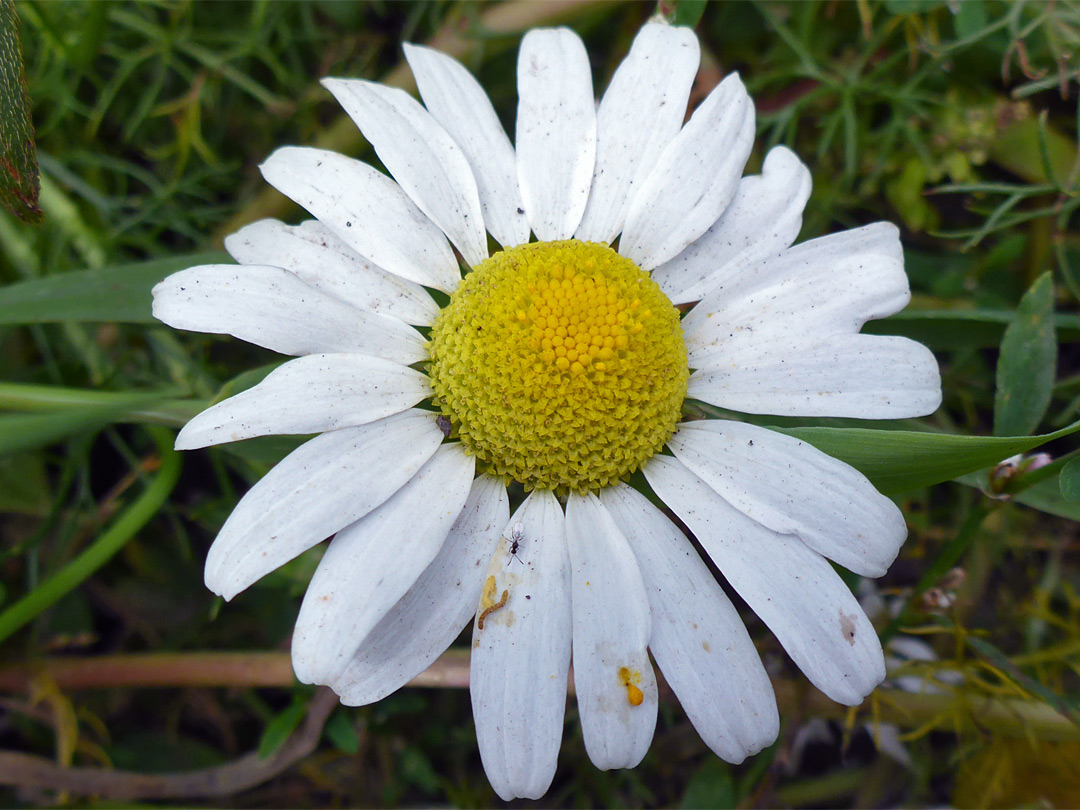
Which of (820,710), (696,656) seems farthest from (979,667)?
(696,656)

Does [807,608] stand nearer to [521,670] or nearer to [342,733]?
[521,670]

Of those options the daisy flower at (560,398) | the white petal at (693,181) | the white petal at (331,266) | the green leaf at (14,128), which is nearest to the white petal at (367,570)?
the daisy flower at (560,398)

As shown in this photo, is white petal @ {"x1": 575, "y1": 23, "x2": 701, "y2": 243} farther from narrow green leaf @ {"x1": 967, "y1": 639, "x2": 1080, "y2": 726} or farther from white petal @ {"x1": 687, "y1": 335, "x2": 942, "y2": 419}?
narrow green leaf @ {"x1": 967, "y1": 639, "x2": 1080, "y2": 726}

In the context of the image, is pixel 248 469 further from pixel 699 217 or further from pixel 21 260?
pixel 699 217

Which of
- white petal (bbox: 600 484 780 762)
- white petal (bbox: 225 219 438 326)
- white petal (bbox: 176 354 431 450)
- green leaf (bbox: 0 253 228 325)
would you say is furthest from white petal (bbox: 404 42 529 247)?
white petal (bbox: 600 484 780 762)

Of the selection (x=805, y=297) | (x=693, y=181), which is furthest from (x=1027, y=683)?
(x=693, y=181)

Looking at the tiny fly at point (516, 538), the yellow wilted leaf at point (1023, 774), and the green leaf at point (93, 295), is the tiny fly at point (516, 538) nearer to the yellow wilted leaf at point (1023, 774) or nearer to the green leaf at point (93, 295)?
the green leaf at point (93, 295)
